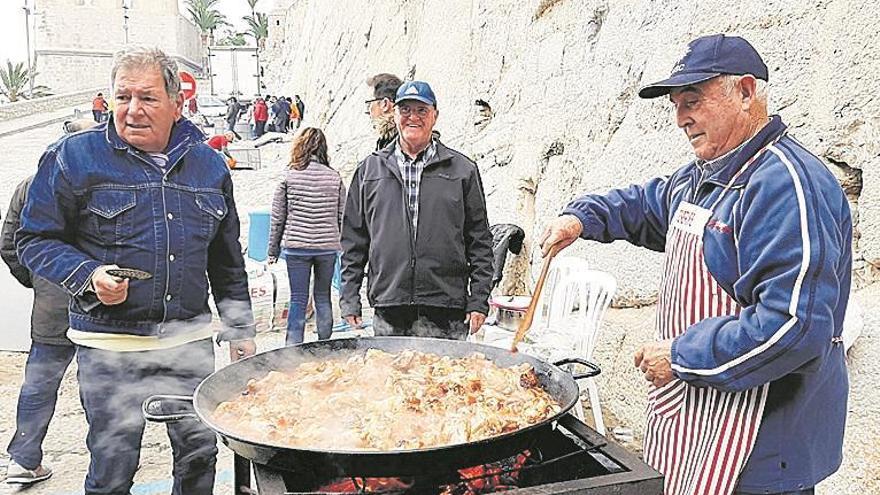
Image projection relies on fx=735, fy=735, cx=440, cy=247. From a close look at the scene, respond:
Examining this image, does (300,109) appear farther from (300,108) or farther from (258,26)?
(258,26)

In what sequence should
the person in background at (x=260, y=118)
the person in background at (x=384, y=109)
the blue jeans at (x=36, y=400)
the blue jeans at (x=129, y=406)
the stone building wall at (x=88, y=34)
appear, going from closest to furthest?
1. the blue jeans at (x=129, y=406)
2. the blue jeans at (x=36, y=400)
3. the person in background at (x=384, y=109)
4. the person in background at (x=260, y=118)
5. the stone building wall at (x=88, y=34)

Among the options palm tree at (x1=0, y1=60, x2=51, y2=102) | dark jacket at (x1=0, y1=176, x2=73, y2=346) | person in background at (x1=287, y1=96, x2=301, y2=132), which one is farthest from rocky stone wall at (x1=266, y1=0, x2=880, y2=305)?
palm tree at (x1=0, y1=60, x2=51, y2=102)

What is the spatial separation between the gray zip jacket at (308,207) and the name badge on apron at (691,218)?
431 cm

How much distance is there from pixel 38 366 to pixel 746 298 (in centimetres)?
394

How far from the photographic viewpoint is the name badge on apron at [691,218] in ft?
7.41

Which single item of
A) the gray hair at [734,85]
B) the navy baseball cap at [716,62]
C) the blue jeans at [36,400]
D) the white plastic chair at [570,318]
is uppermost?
the navy baseball cap at [716,62]

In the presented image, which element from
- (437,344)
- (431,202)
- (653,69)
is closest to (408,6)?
(653,69)

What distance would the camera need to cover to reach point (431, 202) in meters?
4.14

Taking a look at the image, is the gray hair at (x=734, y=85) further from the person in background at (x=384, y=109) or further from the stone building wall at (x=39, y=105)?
the stone building wall at (x=39, y=105)

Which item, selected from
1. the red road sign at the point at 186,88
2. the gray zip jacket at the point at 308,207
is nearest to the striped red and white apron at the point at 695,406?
the red road sign at the point at 186,88

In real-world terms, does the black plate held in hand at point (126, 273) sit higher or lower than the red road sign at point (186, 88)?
lower

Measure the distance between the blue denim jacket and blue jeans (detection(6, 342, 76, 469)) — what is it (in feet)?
5.31

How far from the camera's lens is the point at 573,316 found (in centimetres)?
562

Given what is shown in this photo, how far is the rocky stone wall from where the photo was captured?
3854 millimetres
